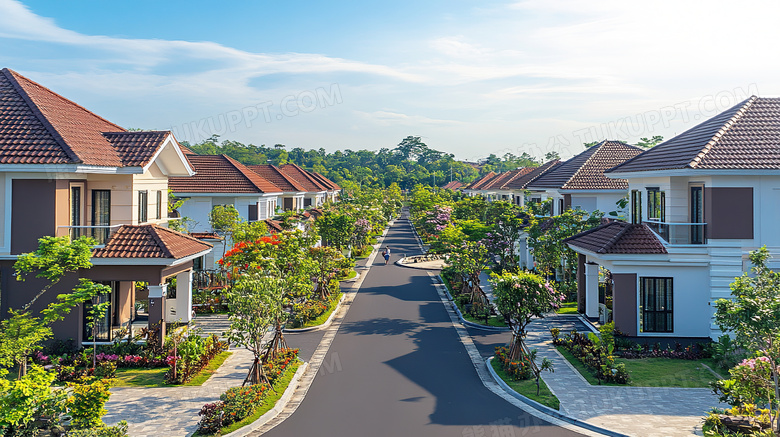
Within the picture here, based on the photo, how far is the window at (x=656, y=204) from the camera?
1994 centimetres

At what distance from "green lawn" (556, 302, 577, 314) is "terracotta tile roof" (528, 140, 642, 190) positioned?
301 inches

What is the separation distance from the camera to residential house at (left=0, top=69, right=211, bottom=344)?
16344 mm

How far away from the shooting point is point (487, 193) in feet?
214

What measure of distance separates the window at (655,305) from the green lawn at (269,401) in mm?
11896

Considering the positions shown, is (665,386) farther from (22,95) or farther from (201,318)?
(22,95)

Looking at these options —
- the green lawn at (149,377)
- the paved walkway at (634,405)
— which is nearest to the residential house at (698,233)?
the paved walkway at (634,405)

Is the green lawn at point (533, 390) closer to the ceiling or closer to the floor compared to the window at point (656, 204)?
closer to the floor

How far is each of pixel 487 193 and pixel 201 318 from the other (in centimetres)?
4677

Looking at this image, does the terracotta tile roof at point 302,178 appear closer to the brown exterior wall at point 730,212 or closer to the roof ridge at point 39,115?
the roof ridge at point 39,115

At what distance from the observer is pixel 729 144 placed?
1875 cm

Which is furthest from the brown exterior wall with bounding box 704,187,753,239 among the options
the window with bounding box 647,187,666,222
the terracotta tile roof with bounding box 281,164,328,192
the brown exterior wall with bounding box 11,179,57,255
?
the terracotta tile roof with bounding box 281,164,328,192

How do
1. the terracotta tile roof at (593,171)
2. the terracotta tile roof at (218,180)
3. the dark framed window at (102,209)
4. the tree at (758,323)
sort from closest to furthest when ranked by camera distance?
the tree at (758,323) → the dark framed window at (102,209) → the terracotta tile roof at (593,171) → the terracotta tile roof at (218,180)

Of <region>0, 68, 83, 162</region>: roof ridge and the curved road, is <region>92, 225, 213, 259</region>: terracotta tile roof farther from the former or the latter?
the curved road

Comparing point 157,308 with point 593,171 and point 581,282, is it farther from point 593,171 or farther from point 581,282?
point 593,171
